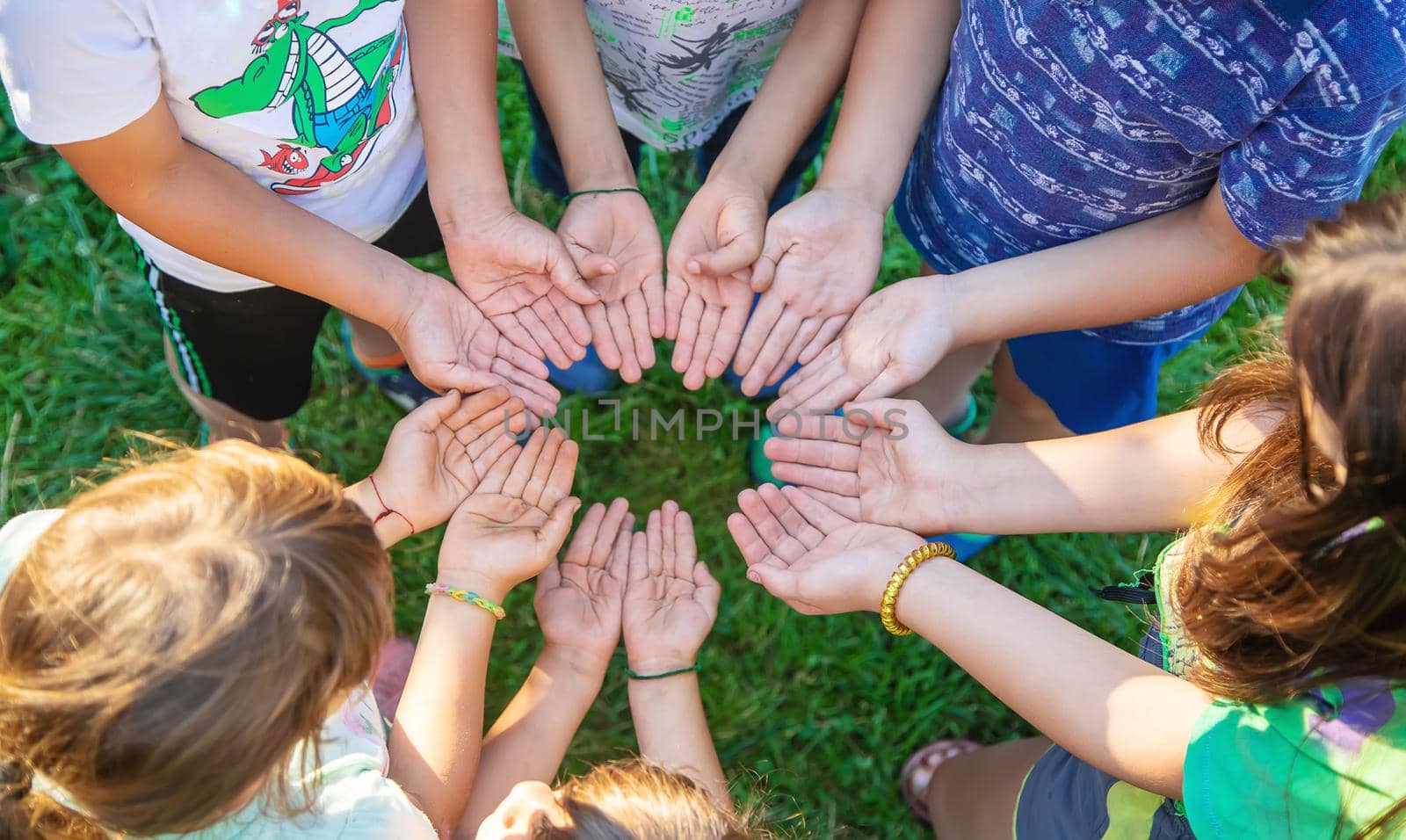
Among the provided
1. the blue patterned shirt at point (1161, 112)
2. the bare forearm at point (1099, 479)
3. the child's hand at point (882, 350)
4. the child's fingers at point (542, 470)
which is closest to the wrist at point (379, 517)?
the child's fingers at point (542, 470)

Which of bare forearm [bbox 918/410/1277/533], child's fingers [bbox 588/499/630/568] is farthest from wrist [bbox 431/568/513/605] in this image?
bare forearm [bbox 918/410/1277/533]

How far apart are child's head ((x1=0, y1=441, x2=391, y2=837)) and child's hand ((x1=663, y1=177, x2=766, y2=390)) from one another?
3.43 ft

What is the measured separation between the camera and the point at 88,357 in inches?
102

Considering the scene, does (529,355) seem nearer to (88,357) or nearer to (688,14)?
(688,14)

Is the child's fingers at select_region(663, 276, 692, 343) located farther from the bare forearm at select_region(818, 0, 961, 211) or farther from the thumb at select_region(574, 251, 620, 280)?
the bare forearm at select_region(818, 0, 961, 211)

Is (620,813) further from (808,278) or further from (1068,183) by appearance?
(1068,183)

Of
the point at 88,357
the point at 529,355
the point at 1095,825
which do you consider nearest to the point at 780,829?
the point at 1095,825

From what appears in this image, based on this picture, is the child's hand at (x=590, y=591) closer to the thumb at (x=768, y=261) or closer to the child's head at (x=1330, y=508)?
the thumb at (x=768, y=261)

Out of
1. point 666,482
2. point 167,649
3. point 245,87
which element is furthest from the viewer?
point 666,482

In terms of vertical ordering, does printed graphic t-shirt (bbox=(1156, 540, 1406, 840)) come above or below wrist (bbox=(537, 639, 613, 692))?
above

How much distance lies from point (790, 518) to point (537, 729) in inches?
26.2

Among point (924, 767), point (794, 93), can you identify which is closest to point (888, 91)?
point (794, 93)

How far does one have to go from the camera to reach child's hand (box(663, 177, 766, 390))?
2.03 metres

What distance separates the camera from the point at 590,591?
2061 mm
